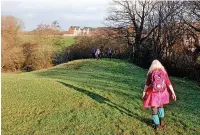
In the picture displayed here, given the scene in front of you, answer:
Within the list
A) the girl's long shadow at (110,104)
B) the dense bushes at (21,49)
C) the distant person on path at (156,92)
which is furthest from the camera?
the dense bushes at (21,49)

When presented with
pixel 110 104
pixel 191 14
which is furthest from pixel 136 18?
pixel 110 104

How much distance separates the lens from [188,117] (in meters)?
11.4

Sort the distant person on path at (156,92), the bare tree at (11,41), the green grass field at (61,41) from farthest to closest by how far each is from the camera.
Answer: the green grass field at (61,41), the bare tree at (11,41), the distant person on path at (156,92)

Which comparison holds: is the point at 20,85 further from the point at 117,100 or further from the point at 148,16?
the point at 148,16

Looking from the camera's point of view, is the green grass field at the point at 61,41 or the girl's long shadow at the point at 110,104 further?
the green grass field at the point at 61,41

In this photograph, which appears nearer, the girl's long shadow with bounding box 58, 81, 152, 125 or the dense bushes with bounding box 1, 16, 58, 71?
the girl's long shadow with bounding box 58, 81, 152, 125

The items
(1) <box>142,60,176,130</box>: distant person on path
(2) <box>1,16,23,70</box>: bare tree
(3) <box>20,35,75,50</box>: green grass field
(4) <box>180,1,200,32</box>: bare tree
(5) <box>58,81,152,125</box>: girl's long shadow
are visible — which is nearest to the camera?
(1) <box>142,60,176,130</box>: distant person on path

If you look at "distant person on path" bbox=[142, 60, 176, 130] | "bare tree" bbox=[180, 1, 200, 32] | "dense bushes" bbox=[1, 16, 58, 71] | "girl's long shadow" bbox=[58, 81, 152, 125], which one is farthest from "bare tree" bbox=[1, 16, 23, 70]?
"distant person on path" bbox=[142, 60, 176, 130]

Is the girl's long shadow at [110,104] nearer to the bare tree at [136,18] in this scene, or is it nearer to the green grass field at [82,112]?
the green grass field at [82,112]

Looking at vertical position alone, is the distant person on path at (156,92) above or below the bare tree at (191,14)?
below

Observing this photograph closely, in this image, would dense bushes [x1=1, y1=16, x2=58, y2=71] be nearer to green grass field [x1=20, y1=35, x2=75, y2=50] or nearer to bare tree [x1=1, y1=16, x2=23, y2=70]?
bare tree [x1=1, y1=16, x2=23, y2=70]

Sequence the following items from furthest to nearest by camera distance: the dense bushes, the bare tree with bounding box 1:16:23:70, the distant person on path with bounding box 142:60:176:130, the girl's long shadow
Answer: the dense bushes
the bare tree with bounding box 1:16:23:70
the girl's long shadow
the distant person on path with bounding box 142:60:176:130

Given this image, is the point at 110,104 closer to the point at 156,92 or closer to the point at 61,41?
the point at 156,92

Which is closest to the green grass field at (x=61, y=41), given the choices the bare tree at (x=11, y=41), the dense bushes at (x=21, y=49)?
the dense bushes at (x=21, y=49)
